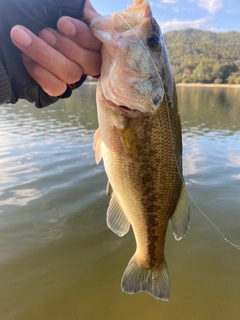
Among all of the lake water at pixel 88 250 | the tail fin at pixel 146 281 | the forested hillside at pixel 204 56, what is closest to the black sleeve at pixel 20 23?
the tail fin at pixel 146 281

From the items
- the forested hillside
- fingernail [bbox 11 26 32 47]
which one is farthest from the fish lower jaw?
the forested hillside

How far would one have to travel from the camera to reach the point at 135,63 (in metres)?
1.87

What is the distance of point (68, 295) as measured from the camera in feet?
12.8

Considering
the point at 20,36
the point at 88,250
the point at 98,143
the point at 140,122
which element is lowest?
the point at 88,250

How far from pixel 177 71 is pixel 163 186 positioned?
318 ft

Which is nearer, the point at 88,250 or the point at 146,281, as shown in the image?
the point at 146,281

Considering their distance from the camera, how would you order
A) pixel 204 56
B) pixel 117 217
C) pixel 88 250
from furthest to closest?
pixel 204 56 < pixel 88 250 < pixel 117 217

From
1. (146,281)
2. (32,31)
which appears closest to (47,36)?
(32,31)

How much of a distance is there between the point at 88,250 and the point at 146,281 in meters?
2.56

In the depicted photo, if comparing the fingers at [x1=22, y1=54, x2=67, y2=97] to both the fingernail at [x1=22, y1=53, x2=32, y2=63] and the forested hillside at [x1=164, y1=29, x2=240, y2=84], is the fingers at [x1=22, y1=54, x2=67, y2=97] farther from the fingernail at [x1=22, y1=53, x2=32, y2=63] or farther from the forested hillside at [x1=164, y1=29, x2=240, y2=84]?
the forested hillside at [x1=164, y1=29, x2=240, y2=84]

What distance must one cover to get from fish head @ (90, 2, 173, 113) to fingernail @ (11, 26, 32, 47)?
0.46 m

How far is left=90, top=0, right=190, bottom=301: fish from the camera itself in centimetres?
184

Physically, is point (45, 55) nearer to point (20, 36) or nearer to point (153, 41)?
point (20, 36)

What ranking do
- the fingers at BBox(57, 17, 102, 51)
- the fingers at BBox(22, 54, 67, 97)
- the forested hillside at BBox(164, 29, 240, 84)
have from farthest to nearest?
1. the forested hillside at BBox(164, 29, 240, 84)
2. the fingers at BBox(22, 54, 67, 97)
3. the fingers at BBox(57, 17, 102, 51)
